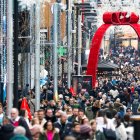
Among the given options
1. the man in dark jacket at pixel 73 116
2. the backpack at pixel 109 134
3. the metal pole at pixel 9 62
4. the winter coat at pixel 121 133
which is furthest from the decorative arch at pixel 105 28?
the backpack at pixel 109 134

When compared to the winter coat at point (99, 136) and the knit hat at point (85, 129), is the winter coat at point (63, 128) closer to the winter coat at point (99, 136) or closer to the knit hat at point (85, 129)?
the winter coat at point (99, 136)

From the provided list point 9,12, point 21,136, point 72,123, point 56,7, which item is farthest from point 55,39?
point 21,136

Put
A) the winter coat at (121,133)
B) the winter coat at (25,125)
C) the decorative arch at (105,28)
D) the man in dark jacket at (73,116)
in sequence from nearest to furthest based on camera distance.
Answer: the winter coat at (25,125) < the winter coat at (121,133) < the man in dark jacket at (73,116) < the decorative arch at (105,28)

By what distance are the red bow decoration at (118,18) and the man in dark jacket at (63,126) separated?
33436 mm

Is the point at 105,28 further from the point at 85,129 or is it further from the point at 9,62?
the point at 85,129

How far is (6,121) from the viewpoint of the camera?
21031 mm

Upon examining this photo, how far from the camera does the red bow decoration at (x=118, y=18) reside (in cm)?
5666

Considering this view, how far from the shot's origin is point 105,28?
56.5 metres

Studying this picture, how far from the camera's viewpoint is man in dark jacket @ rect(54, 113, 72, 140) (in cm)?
2171

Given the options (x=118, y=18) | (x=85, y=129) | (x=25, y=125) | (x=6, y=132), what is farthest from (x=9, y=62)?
(x=118, y=18)

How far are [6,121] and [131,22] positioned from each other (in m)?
37.0

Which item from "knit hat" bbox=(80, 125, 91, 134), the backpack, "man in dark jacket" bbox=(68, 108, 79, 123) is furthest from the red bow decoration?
"knit hat" bbox=(80, 125, 91, 134)

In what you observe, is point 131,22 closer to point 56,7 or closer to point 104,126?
point 56,7

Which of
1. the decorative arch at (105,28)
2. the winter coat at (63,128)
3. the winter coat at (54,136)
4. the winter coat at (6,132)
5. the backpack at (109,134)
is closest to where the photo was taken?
the winter coat at (6,132)
